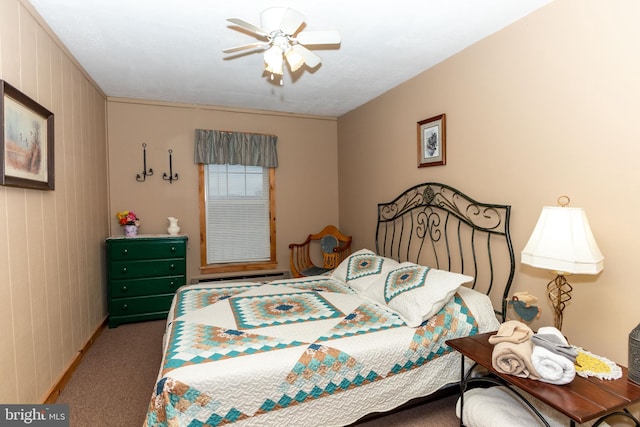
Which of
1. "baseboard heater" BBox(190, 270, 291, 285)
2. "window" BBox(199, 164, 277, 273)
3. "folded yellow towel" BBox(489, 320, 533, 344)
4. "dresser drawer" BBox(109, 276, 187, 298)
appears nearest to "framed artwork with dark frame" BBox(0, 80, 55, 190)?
"dresser drawer" BBox(109, 276, 187, 298)

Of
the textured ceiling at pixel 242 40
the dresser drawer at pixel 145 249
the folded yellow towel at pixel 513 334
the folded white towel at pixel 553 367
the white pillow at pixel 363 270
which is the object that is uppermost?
the textured ceiling at pixel 242 40

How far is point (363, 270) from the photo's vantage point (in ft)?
9.64

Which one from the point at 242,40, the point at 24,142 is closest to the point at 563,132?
the point at 242,40

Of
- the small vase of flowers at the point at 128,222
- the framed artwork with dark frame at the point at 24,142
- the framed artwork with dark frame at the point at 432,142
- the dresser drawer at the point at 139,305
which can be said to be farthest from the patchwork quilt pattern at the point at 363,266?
the small vase of flowers at the point at 128,222

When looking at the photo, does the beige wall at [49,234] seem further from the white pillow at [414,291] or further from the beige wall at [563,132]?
the beige wall at [563,132]

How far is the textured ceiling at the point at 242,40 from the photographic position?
2082mm

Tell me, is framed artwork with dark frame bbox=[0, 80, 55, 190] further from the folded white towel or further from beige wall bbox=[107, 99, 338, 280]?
the folded white towel

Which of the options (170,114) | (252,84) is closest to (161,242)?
(170,114)

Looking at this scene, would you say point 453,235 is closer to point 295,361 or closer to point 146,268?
point 295,361

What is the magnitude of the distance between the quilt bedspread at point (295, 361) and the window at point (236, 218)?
72.7 inches

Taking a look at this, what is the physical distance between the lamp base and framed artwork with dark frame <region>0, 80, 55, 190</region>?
300 centimetres

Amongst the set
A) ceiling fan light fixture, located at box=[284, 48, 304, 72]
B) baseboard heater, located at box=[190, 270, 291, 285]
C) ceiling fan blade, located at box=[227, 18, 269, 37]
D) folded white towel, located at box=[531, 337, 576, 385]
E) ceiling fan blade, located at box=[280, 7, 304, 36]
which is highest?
ceiling fan blade, located at box=[280, 7, 304, 36]

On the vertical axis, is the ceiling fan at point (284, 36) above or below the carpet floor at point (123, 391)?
above

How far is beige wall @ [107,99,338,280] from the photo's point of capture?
154 inches
